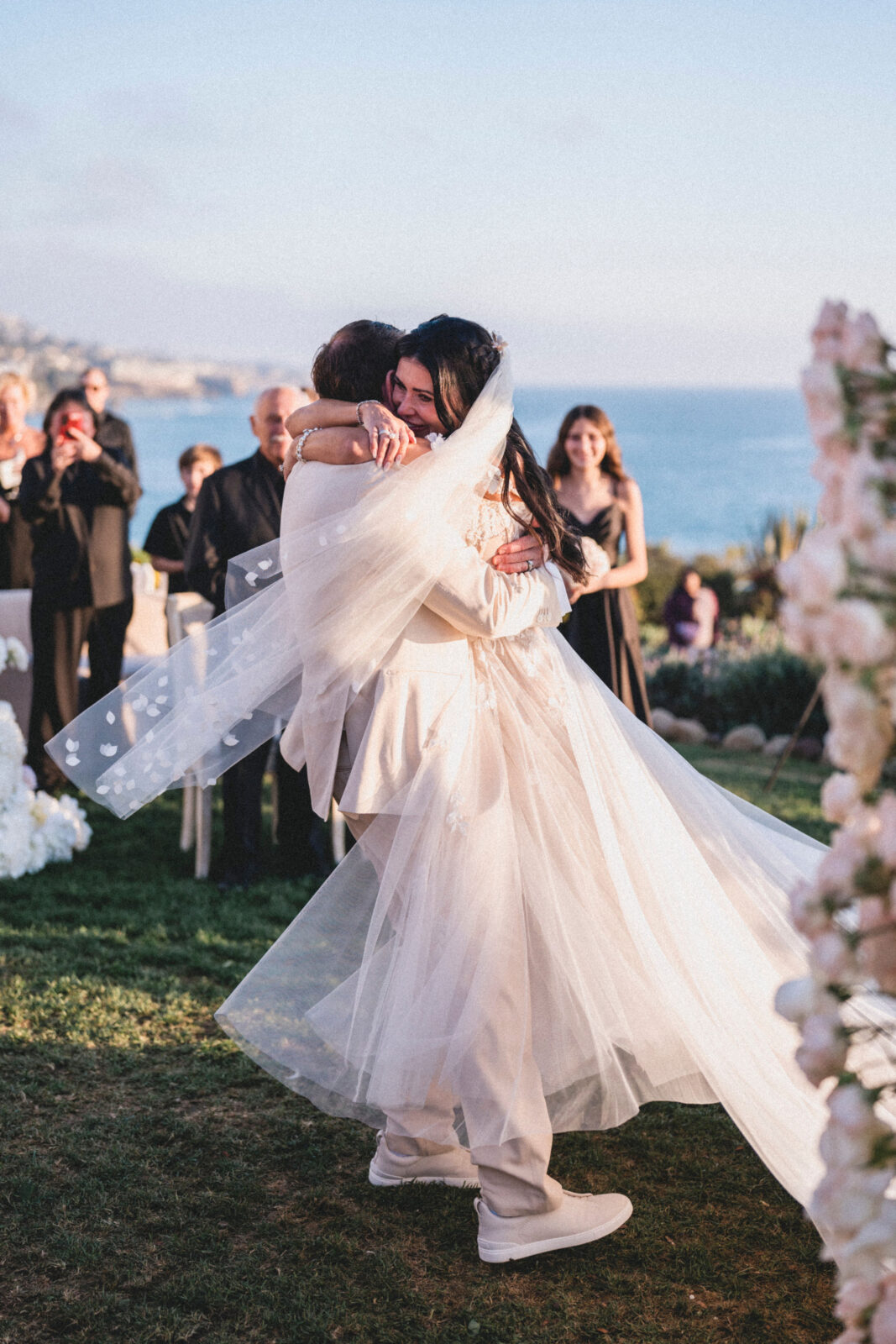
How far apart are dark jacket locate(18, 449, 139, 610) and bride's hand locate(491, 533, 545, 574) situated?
4.60 meters

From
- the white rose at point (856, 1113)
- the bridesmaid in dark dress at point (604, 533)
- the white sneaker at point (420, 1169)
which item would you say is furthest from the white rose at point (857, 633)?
the bridesmaid in dark dress at point (604, 533)

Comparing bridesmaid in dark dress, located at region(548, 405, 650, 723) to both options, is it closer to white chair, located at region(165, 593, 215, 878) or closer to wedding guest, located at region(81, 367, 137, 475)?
white chair, located at region(165, 593, 215, 878)

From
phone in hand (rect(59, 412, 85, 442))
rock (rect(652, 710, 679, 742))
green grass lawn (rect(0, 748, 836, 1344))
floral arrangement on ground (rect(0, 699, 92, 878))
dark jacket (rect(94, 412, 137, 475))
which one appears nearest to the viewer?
green grass lawn (rect(0, 748, 836, 1344))

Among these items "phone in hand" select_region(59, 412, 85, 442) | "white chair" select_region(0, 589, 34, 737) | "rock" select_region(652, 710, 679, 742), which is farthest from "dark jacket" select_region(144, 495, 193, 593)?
"rock" select_region(652, 710, 679, 742)

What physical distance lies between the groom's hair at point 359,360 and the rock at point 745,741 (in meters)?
8.16

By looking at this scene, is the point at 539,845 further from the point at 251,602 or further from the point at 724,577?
the point at 724,577

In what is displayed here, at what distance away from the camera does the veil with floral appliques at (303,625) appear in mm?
2619

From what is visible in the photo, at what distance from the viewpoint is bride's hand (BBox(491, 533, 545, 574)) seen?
9.12 feet

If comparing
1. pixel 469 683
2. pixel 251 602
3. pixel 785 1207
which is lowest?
pixel 785 1207

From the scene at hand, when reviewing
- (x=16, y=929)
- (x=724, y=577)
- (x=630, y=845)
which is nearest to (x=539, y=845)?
(x=630, y=845)

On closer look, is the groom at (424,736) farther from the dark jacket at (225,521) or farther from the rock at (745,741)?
the rock at (745,741)

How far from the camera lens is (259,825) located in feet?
19.4

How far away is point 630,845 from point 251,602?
3.60ft

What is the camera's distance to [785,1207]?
302 centimetres
